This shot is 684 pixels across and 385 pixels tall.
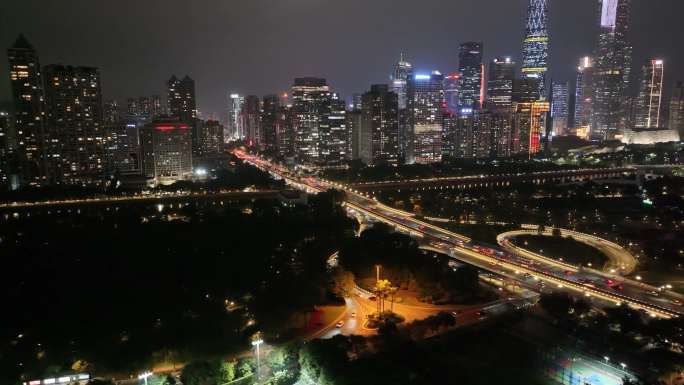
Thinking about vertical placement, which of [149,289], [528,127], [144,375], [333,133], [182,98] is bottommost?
[144,375]

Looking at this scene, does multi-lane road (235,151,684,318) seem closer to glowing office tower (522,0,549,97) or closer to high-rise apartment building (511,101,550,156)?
high-rise apartment building (511,101,550,156)

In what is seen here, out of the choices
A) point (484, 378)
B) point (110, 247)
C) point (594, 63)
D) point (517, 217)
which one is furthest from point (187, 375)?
point (594, 63)

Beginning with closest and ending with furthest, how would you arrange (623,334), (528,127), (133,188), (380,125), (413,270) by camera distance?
(623,334) < (413,270) < (133,188) < (380,125) < (528,127)

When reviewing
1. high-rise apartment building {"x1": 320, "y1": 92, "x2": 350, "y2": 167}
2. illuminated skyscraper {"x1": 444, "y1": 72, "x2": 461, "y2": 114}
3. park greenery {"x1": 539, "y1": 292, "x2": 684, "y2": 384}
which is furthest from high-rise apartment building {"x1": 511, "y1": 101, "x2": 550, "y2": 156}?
park greenery {"x1": 539, "y1": 292, "x2": 684, "y2": 384}

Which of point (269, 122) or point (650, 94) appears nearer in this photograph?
point (269, 122)

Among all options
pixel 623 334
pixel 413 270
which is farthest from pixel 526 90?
pixel 623 334

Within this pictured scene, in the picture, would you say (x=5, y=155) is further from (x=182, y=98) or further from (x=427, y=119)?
(x=427, y=119)

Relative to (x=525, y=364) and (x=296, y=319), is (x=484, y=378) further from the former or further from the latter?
(x=296, y=319)
